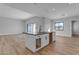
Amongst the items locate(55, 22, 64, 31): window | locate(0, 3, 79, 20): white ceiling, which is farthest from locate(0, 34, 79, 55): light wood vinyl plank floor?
locate(55, 22, 64, 31): window

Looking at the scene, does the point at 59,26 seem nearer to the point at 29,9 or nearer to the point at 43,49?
the point at 29,9

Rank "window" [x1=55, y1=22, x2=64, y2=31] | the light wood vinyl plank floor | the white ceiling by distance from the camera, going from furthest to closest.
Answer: "window" [x1=55, y1=22, x2=64, y2=31] < the white ceiling < the light wood vinyl plank floor

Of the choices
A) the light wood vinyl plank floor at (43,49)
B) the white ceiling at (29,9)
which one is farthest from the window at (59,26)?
the light wood vinyl plank floor at (43,49)

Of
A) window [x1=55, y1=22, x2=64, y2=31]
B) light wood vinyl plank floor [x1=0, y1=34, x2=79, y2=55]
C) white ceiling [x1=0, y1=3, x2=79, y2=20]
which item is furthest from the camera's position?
window [x1=55, y1=22, x2=64, y2=31]

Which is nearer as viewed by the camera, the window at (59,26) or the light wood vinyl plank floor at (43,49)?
the light wood vinyl plank floor at (43,49)

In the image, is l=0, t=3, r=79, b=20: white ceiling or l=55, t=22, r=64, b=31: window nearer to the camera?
l=0, t=3, r=79, b=20: white ceiling

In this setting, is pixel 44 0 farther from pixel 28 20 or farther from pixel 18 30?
pixel 18 30

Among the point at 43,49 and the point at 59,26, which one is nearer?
the point at 43,49

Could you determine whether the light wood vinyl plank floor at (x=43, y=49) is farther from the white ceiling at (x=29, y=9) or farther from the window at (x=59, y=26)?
the window at (x=59, y=26)

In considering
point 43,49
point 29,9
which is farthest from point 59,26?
point 43,49

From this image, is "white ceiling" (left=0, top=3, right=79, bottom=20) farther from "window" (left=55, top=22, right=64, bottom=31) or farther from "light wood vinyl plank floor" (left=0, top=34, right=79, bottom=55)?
"window" (left=55, top=22, right=64, bottom=31)

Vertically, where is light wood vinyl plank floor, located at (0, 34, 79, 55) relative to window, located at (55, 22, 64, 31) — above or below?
below

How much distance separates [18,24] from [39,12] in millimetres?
1600

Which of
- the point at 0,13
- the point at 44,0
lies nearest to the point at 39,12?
the point at 0,13
